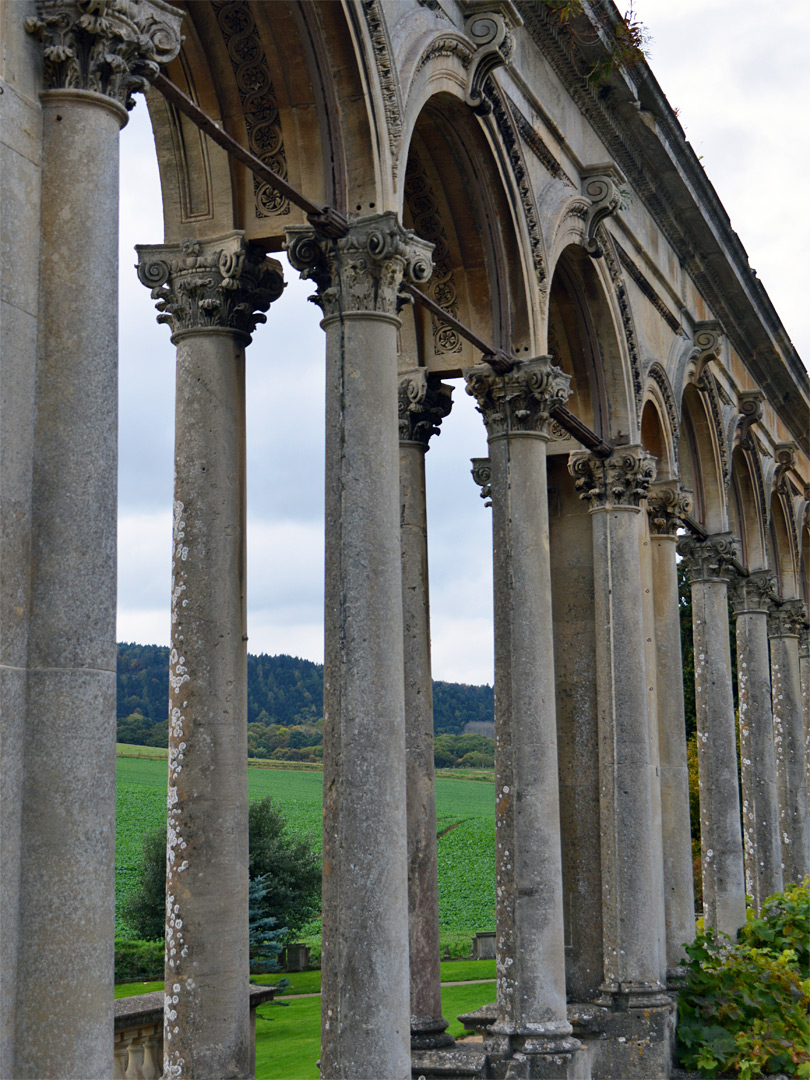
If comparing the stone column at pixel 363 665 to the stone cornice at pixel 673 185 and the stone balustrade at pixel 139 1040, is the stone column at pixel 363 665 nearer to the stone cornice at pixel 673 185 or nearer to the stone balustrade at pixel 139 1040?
the stone balustrade at pixel 139 1040

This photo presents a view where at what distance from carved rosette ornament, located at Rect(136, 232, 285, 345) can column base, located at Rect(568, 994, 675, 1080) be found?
28.5 ft

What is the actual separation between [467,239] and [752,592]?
15246 millimetres

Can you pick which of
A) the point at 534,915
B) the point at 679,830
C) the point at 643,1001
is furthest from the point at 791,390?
the point at 534,915

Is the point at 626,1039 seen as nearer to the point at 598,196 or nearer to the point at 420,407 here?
the point at 420,407

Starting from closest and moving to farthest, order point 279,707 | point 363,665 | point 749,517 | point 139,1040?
point 363,665 → point 139,1040 → point 749,517 → point 279,707

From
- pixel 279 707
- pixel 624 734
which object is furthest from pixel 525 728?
pixel 279 707

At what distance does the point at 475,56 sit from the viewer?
12.5 meters

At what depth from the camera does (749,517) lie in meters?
27.6

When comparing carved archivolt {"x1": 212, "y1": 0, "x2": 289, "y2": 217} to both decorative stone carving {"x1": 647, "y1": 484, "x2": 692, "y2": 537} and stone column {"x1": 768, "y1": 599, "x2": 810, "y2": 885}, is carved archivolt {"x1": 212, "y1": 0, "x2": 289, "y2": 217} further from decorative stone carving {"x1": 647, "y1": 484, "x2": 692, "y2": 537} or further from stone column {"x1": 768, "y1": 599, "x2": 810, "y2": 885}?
stone column {"x1": 768, "y1": 599, "x2": 810, "y2": 885}

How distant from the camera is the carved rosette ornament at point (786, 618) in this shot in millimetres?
30609

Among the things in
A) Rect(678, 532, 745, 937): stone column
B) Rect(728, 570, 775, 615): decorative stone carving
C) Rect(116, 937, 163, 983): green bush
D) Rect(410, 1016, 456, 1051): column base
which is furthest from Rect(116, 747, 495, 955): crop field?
Rect(410, 1016, 456, 1051): column base

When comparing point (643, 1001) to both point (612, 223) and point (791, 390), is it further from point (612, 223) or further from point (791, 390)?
Result: point (791, 390)

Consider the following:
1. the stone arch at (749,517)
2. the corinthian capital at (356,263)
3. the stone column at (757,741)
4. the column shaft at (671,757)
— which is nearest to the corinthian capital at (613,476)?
the column shaft at (671,757)

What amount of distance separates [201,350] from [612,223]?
806cm
